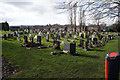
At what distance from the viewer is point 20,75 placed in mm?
5328

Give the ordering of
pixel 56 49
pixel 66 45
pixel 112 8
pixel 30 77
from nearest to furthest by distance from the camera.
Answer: pixel 30 77
pixel 112 8
pixel 66 45
pixel 56 49

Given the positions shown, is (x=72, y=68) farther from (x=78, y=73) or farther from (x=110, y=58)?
(x=110, y=58)

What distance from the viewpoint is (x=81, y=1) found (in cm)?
827

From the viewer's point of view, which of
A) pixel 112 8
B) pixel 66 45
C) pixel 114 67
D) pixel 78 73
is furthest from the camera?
pixel 66 45

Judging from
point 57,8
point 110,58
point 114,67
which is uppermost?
point 57,8

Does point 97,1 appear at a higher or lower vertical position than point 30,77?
higher

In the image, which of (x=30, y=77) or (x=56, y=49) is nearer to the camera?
(x=30, y=77)

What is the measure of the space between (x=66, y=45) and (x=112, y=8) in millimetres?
4724

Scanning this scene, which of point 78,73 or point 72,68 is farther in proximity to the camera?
point 72,68

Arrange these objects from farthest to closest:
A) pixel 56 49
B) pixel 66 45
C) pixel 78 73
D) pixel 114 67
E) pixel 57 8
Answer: pixel 56 49
pixel 66 45
pixel 57 8
pixel 78 73
pixel 114 67

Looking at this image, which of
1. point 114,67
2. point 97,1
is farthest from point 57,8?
point 114,67

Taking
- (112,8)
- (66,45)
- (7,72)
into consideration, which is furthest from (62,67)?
(112,8)

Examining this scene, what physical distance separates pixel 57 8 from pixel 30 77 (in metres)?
5.09

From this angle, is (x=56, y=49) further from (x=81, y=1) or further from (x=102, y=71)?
(x=102, y=71)
